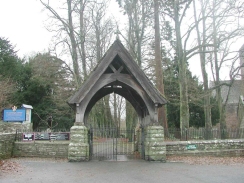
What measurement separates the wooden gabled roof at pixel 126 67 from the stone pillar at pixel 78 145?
1.39 m

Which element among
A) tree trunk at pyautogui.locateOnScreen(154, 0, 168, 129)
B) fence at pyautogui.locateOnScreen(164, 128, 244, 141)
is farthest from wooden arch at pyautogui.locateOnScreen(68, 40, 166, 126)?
tree trunk at pyautogui.locateOnScreen(154, 0, 168, 129)

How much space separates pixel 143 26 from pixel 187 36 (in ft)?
15.7

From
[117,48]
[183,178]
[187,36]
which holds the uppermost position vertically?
[187,36]

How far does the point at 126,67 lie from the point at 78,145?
4.42m

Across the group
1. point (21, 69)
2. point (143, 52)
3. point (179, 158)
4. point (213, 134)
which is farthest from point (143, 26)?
point (21, 69)

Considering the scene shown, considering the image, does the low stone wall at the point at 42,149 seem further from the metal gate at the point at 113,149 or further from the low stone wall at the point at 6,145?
the metal gate at the point at 113,149

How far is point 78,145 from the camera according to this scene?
1394 cm

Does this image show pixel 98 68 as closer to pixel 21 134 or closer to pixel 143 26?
pixel 21 134

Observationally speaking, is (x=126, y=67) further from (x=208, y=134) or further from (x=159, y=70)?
(x=208, y=134)

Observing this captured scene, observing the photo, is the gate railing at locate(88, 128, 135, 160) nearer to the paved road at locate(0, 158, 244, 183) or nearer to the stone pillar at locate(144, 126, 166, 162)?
the stone pillar at locate(144, 126, 166, 162)

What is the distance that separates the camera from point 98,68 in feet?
45.7

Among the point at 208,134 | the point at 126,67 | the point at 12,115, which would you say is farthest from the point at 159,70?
the point at 12,115

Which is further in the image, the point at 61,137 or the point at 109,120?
the point at 109,120

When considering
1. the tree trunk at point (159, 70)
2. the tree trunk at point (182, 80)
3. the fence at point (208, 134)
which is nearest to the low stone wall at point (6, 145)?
the fence at point (208, 134)
